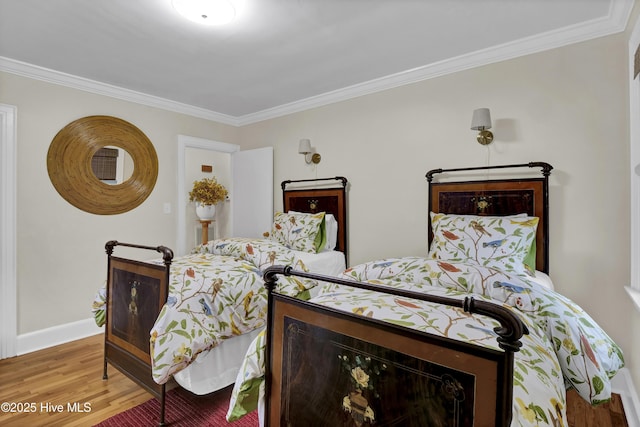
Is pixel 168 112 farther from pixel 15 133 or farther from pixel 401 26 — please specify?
pixel 401 26

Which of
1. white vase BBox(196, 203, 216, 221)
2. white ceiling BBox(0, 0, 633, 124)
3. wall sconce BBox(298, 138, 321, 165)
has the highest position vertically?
white ceiling BBox(0, 0, 633, 124)

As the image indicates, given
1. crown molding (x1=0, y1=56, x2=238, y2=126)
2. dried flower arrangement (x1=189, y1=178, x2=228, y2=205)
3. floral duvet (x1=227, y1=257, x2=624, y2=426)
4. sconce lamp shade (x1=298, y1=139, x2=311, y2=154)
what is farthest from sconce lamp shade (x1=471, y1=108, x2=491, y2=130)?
dried flower arrangement (x1=189, y1=178, x2=228, y2=205)

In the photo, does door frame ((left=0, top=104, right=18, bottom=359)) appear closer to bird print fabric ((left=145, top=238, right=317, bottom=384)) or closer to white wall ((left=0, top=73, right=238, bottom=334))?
white wall ((left=0, top=73, right=238, bottom=334))

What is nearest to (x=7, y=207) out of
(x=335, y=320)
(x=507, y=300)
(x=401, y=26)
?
(x=335, y=320)

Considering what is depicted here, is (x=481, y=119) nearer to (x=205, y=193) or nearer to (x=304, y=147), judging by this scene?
(x=304, y=147)

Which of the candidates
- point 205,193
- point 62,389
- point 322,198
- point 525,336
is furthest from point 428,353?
point 205,193

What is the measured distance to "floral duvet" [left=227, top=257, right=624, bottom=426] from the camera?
3.03ft

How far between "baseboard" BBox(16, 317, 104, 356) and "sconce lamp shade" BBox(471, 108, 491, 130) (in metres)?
3.80

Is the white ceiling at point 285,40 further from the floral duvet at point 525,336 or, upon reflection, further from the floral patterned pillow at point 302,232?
the floral duvet at point 525,336

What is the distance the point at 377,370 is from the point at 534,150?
2.12 m

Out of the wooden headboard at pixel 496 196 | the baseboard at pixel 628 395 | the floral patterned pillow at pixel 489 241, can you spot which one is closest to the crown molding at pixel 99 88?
the wooden headboard at pixel 496 196

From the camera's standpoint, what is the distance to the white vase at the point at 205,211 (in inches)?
187

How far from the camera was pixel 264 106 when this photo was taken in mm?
3844

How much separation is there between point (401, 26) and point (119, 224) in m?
3.14
